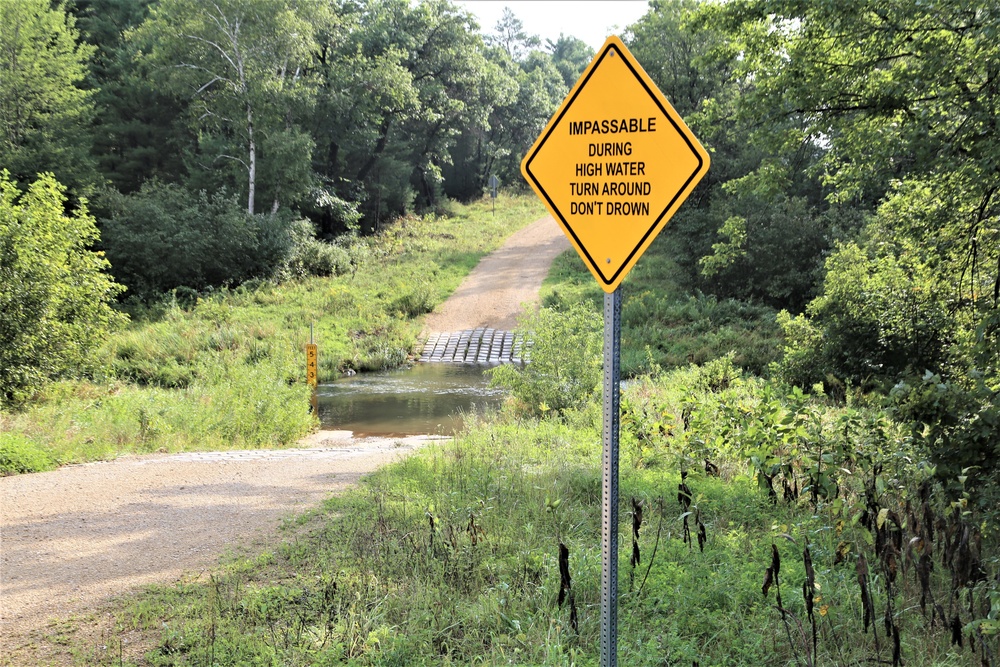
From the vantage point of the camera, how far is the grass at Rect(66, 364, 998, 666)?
400 centimetres

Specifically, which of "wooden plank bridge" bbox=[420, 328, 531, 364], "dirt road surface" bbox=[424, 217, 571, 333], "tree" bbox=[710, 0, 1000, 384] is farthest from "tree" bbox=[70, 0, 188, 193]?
"tree" bbox=[710, 0, 1000, 384]

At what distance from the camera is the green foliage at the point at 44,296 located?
13.1 meters

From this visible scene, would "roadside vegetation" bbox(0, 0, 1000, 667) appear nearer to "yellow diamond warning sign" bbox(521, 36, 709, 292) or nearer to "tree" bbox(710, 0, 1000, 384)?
"tree" bbox(710, 0, 1000, 384)

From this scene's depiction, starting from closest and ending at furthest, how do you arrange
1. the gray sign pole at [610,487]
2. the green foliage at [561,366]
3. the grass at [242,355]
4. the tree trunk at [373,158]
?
the gray sign pole at [610,487] → the grass at [242,355] → the green foliage at [561,366] → the tree trunk at [373,158]

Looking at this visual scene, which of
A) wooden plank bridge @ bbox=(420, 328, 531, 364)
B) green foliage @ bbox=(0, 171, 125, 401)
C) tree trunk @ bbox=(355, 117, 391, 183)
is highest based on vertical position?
tree trunk @ bbox=(355, 117, 391, 183)

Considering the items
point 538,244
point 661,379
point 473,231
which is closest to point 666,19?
point 538,244

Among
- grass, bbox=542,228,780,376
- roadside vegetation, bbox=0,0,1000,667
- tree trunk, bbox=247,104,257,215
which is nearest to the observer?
roadside vegetation, bbox=0,0,1000,667

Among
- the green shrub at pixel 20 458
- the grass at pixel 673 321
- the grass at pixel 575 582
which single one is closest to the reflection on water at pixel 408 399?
the grass at pixel 673 321

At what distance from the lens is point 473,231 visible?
36312mm

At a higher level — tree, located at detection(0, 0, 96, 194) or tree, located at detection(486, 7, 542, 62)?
tree, located at detection(486, 7, 542, 62)

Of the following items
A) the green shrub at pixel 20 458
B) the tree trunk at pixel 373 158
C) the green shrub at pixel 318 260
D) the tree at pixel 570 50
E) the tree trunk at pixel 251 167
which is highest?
the tree at pixel 570 50

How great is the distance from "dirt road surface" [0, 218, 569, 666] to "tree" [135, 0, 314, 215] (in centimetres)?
1966

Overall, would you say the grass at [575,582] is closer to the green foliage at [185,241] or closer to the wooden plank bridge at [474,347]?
the wooden plank bridge at [474,347]

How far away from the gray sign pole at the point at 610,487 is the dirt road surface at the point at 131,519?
3007 millimetres
